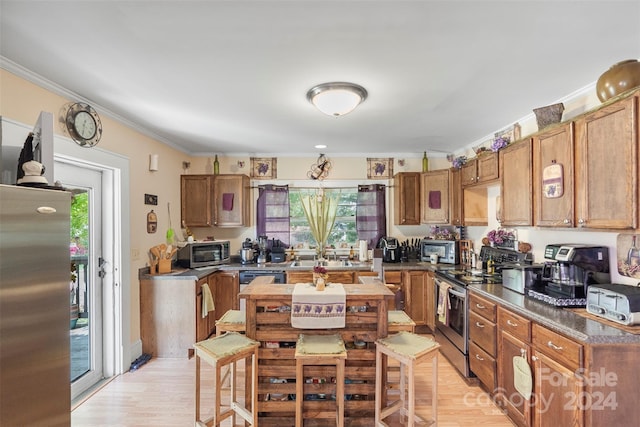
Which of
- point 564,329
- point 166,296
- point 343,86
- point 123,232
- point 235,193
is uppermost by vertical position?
point 343,86

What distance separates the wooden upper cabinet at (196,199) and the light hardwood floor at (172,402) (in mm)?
1933

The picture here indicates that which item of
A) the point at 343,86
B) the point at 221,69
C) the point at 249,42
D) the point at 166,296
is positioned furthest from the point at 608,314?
the point at 166,296

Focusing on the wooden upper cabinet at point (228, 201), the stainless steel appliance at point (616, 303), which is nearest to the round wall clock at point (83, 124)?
the wooden upper cabinet at point (228, 201)

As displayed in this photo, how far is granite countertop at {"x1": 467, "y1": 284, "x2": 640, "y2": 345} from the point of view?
1590 millimetres

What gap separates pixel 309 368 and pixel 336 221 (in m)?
2.77

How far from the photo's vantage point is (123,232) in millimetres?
3000

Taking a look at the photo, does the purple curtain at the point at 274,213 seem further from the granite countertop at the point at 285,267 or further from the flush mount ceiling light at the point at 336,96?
the flush mount ceiling light at the point at 336,96

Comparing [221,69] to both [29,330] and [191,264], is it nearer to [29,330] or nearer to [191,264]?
[29,330]

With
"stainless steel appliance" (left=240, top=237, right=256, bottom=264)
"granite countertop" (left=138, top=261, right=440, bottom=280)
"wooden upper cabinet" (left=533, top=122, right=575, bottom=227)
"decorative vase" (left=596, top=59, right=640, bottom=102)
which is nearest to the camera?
"decorative vase" (left=596, top=59, right=640, bottom=102)

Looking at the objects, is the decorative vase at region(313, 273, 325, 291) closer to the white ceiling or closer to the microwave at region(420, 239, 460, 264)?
the white ceiling

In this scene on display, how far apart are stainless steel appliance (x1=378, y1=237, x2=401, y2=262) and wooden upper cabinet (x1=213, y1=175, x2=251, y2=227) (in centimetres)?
207

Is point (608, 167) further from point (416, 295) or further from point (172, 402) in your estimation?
point (172, 402)

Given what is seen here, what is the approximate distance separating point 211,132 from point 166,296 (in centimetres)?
192

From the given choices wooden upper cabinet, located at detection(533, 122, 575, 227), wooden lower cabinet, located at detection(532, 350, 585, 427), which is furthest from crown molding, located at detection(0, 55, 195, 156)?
wooden lower cabinet, located at detection(532, 350, 585, 427)
